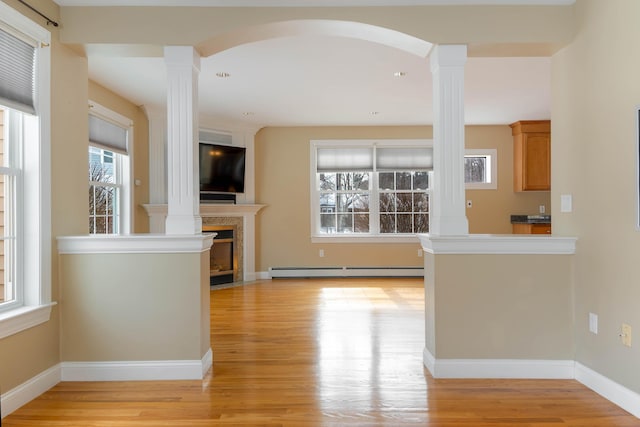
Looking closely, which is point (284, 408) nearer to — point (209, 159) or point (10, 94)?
point (10, 94)

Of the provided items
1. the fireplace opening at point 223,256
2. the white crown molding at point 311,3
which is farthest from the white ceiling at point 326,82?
the fireplace opening at point 223,256

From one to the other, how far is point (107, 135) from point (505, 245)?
4477 mm

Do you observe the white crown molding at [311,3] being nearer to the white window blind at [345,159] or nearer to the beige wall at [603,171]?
the beige wall at [603,171]

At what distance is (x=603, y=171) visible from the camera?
2.66m

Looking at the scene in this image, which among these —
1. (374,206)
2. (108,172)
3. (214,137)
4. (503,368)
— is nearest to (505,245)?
(503,368)

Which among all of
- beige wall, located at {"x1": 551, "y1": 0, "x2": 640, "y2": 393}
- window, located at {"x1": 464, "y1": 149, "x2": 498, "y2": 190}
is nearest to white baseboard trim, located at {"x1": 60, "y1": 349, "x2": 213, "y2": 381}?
beige wall, located at {"x1": 551, "y1": 0, "x2": 640, "y2": 393}

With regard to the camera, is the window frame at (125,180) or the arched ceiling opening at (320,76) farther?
the window frame at (125,180)

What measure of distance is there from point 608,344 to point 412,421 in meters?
1.36

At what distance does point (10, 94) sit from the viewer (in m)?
2.50

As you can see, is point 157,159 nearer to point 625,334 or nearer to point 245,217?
point 245,217

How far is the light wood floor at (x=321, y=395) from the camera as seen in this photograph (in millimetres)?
2352

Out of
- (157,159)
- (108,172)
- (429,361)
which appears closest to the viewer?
(429,361)

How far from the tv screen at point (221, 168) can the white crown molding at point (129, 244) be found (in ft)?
11.7

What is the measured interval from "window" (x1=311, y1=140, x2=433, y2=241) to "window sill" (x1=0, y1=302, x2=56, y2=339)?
4.78m
